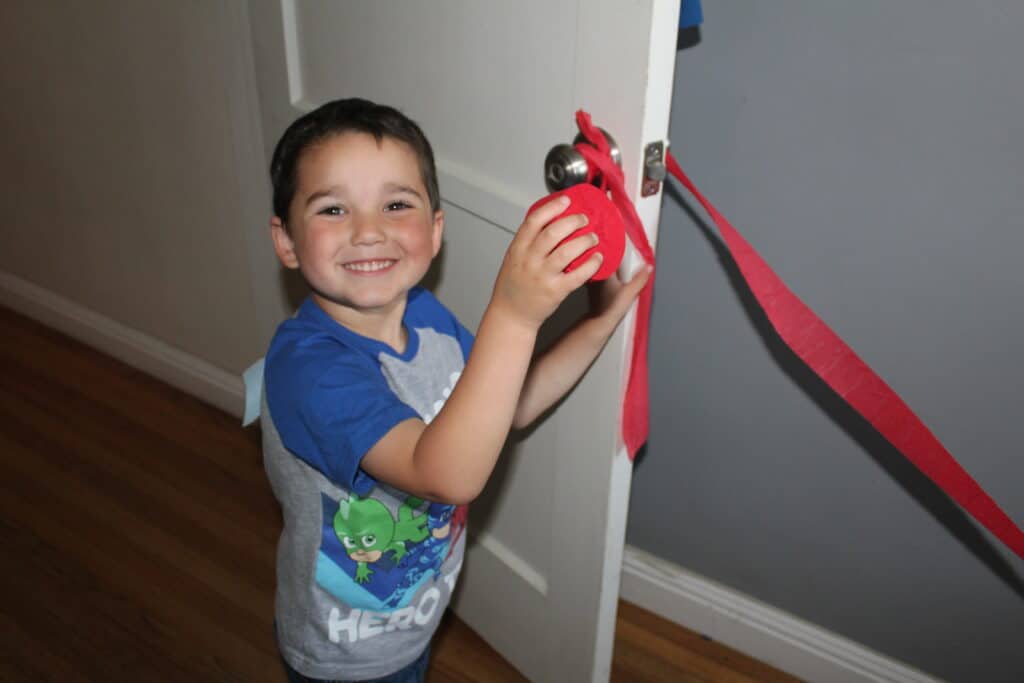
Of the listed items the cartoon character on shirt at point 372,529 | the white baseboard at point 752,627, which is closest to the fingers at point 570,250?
the cartoon character on shirt at point 372,529

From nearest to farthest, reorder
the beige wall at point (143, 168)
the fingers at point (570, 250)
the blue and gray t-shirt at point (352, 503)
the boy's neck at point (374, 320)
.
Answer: the fingers at point (570, 250) < the blue and gray t-shirt at point (352, 503) < the boy's neck at point (374, 320) < the beige wall at point (143, 168)

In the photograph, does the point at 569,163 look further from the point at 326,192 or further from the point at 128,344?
the point at 128,344

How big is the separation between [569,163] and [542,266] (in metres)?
0.25

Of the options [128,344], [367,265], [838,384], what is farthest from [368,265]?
[128,344]

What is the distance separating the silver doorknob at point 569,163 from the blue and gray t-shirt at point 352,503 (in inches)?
10.1

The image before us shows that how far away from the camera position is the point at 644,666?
5.71 feet

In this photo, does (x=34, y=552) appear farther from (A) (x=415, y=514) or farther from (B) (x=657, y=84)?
(B) (x=657, y=84)

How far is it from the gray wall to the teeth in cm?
56

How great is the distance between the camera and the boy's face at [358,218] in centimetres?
103

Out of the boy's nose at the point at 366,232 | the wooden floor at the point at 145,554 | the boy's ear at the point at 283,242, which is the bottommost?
the wooden floor at the point at 145,554

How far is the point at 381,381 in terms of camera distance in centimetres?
102

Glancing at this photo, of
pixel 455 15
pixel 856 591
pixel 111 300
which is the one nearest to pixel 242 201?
pixel 111 300

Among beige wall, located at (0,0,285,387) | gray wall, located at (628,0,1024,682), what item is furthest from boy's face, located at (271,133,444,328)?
beige wall, located at (0,0,285,387)

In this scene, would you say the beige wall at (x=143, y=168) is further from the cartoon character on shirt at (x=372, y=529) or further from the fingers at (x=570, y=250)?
the fingers at (x=570, y=250)
